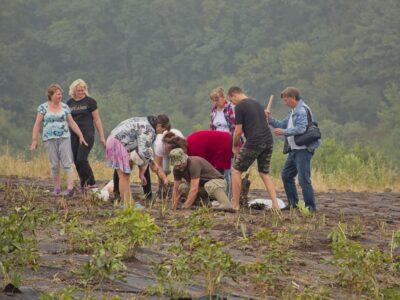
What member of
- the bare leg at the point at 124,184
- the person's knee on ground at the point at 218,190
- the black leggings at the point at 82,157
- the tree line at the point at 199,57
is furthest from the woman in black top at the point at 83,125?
the tree line at the point at 199,57

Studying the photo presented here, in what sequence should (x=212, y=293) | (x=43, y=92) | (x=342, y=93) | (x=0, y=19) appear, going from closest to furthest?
1. (x=212, y=293)
2. (x=342, y=93)
3. (x=43, y=92)
4. (x=0, y=19)

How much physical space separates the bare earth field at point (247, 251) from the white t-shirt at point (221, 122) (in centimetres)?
132

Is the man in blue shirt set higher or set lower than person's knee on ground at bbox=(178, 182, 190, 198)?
higher

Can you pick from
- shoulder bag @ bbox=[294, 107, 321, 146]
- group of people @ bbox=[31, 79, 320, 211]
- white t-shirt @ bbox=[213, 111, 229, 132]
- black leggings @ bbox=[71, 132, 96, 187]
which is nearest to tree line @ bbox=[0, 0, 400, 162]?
black leggings @ bbox=[71, 132, 96, 187]

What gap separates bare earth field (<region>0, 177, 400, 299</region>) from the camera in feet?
25.1

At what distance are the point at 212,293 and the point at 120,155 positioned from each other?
5010 mm

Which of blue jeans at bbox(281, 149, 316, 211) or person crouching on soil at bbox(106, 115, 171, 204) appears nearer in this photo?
person crouching on soil at bbox(106, 115, 171, 204)

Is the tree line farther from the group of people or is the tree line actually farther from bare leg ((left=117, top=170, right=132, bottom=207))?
bare leg ((left=117, top=170, right=132, bottom=207))

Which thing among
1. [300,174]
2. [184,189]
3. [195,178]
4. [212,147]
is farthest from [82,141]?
[300,174]

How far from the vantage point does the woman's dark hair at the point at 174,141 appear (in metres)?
12.6

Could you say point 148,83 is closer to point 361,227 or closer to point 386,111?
point 386,111

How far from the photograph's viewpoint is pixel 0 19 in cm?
7038

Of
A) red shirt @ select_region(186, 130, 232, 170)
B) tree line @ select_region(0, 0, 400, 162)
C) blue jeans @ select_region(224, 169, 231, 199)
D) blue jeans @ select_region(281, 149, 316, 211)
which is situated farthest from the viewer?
tree line @ select_region(0, 0, 400, 162)

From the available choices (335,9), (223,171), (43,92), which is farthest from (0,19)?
(223,171)
